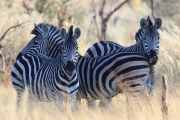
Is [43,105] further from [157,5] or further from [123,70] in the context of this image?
[157,5]

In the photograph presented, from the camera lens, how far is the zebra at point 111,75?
9.38 metres

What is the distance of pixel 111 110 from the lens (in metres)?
8.81

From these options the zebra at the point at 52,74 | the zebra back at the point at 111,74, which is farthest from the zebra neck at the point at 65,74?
the zebra back at the point at 111,74

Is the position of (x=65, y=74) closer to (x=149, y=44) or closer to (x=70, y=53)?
(x=70, y=53)

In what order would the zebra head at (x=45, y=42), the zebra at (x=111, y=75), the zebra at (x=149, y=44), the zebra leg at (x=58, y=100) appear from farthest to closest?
the zebra head at (x=45, y=42) → the zebra at (x=149, y=44) → the zebra at (x=111, y=75) → the zebra leg at (x=58, y=100)

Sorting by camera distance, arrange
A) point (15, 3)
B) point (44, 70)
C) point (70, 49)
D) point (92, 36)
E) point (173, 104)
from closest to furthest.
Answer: point (173, 104)
point (70, 49)
point (44, 70)
point (15, 3)
point (92, 36)

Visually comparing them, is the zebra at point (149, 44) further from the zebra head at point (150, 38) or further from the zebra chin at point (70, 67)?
the zebra chin at point (70, 67)

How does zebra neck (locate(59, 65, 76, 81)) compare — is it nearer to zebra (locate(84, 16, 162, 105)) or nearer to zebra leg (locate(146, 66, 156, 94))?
zebra (locate(84, 16, 162, 105))

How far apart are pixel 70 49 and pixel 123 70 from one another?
1019 millimetres

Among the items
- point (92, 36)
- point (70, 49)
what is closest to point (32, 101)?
point (70, 49)

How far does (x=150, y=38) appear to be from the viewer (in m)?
9.72

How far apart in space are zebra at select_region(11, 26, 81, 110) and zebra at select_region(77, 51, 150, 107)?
675mm

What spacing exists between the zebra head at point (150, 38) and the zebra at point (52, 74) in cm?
120

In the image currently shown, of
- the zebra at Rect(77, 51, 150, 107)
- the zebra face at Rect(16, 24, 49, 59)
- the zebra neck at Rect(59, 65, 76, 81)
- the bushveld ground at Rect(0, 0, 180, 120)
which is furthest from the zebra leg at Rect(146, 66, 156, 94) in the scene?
the zebra face at Rect(16, 24, 49, 59)
